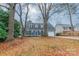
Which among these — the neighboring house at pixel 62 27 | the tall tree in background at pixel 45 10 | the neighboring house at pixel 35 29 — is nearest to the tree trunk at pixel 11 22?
the neighboring house at pixel 35 29

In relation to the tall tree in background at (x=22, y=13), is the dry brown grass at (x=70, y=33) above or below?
below

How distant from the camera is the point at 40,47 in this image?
224cm

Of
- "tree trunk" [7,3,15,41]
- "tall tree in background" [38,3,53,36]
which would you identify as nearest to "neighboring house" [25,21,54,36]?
"tall tree in background" [38,3,53,36]

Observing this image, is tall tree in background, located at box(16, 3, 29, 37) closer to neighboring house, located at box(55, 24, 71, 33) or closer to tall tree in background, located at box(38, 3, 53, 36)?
tall tree in background, located at box(38, 3, 53, 36)

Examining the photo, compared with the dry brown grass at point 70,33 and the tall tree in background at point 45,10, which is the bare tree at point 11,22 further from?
the dry brown grass at point 70,33

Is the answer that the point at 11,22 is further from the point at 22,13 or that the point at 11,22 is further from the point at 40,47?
the point at 40,47

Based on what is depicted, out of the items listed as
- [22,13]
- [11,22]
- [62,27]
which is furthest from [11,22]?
[62,27]

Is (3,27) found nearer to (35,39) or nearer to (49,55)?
(35,39)

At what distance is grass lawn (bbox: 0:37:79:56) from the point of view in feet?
7.29

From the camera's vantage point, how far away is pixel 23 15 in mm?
2273

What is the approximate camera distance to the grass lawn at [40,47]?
2.22 metres

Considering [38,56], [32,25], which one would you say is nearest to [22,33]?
[32,25]

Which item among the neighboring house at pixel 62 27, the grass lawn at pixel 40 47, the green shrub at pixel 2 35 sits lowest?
the grass lawn at pixel 40 47

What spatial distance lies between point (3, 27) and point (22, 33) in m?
0.18
